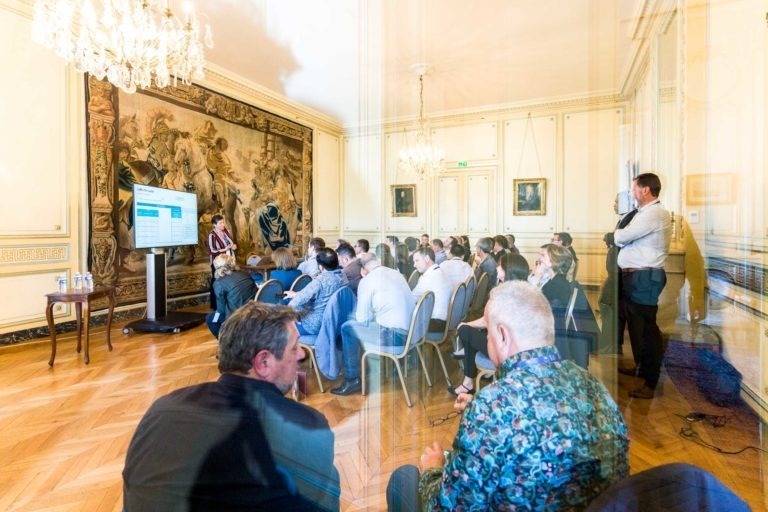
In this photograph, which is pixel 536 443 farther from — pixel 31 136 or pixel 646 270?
pixel 31 136

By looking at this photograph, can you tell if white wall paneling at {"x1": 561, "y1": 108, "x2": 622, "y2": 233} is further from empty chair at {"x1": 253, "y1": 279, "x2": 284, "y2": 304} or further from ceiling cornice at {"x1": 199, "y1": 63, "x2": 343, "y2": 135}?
ceiling cornice at {"x1": 199, "y1": 63, "x2": 343, "y2": 135}

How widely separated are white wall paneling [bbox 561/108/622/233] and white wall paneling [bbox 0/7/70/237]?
6.22 metres

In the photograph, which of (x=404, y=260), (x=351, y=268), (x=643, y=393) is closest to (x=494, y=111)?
(x=404, y=260)

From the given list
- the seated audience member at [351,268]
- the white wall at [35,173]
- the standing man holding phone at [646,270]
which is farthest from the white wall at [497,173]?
the white wall at [35,173]

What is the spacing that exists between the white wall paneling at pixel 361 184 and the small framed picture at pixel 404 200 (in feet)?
0.98

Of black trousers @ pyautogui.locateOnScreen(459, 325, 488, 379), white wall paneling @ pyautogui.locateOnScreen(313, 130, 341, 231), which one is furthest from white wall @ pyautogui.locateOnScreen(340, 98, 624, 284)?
black trousers @ pyautogui.locateOnScreen(459, 325, 488, 379)

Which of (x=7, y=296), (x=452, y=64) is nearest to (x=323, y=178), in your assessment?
(x=452, y=64)

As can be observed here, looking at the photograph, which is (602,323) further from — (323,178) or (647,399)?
(323,178)

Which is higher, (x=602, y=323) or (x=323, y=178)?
(x=323, y=178)

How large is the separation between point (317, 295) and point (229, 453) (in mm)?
1978

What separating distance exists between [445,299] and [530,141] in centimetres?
478

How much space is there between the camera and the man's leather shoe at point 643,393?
8.36ft

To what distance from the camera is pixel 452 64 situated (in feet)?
17.6

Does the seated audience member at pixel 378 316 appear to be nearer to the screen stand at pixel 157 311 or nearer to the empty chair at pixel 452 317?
the empty chair at pixel 452 317
